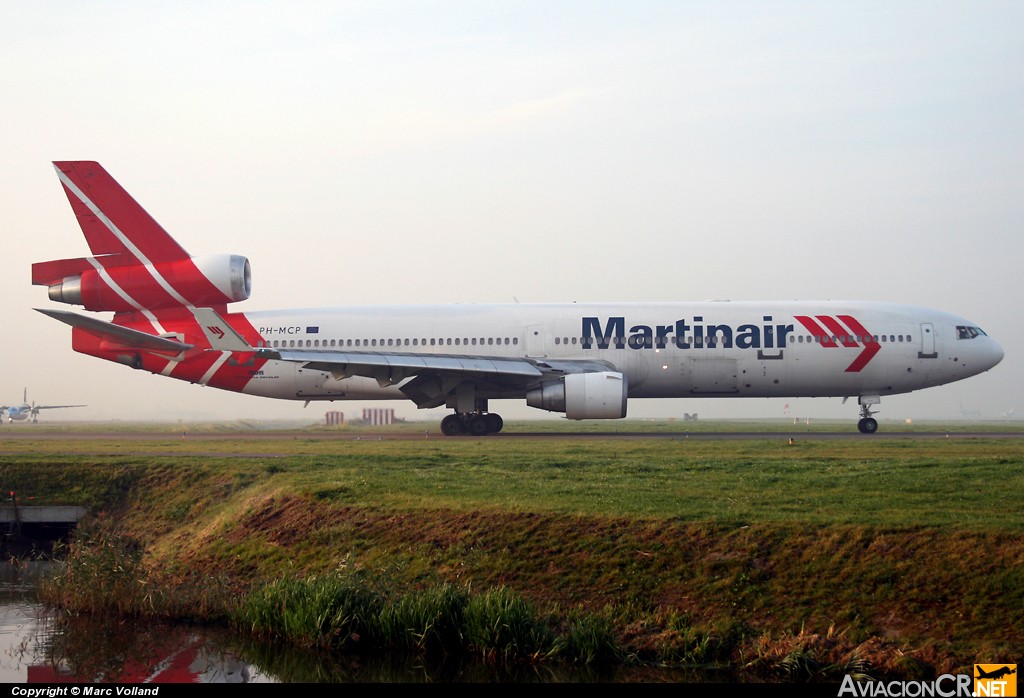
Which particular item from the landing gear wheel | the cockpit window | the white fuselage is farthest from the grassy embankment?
the cockpit window

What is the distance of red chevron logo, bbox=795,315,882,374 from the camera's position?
29.2m

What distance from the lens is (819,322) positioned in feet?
96.5

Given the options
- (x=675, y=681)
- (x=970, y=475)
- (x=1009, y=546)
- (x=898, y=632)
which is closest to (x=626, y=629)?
(x=675, y=681)

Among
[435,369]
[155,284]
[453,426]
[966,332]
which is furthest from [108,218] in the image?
[966,332]

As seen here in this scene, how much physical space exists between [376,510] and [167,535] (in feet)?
15.7

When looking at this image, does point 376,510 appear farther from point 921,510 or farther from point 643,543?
point 921,510

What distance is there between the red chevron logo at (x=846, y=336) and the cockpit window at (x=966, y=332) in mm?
2698

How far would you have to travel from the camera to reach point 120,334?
26.9 m

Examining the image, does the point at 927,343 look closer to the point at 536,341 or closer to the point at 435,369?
the point at 536,341

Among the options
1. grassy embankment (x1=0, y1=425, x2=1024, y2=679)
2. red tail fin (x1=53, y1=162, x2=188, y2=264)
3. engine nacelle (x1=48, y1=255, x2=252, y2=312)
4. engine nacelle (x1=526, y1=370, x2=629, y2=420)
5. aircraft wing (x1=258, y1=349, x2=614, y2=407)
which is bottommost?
grassy embankment (x1=0, y1=425, x2=1024, y2=679)

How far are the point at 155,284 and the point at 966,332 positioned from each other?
83.8 feet

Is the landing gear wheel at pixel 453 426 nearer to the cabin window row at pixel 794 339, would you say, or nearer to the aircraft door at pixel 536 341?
the aircraft door at pixel 536 341

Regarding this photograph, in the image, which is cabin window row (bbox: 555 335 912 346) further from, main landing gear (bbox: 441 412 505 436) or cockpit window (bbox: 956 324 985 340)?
main landing gear (bbox: 441 412 505 436)

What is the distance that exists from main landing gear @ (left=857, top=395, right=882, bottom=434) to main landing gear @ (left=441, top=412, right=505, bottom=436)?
1150 centimetres
